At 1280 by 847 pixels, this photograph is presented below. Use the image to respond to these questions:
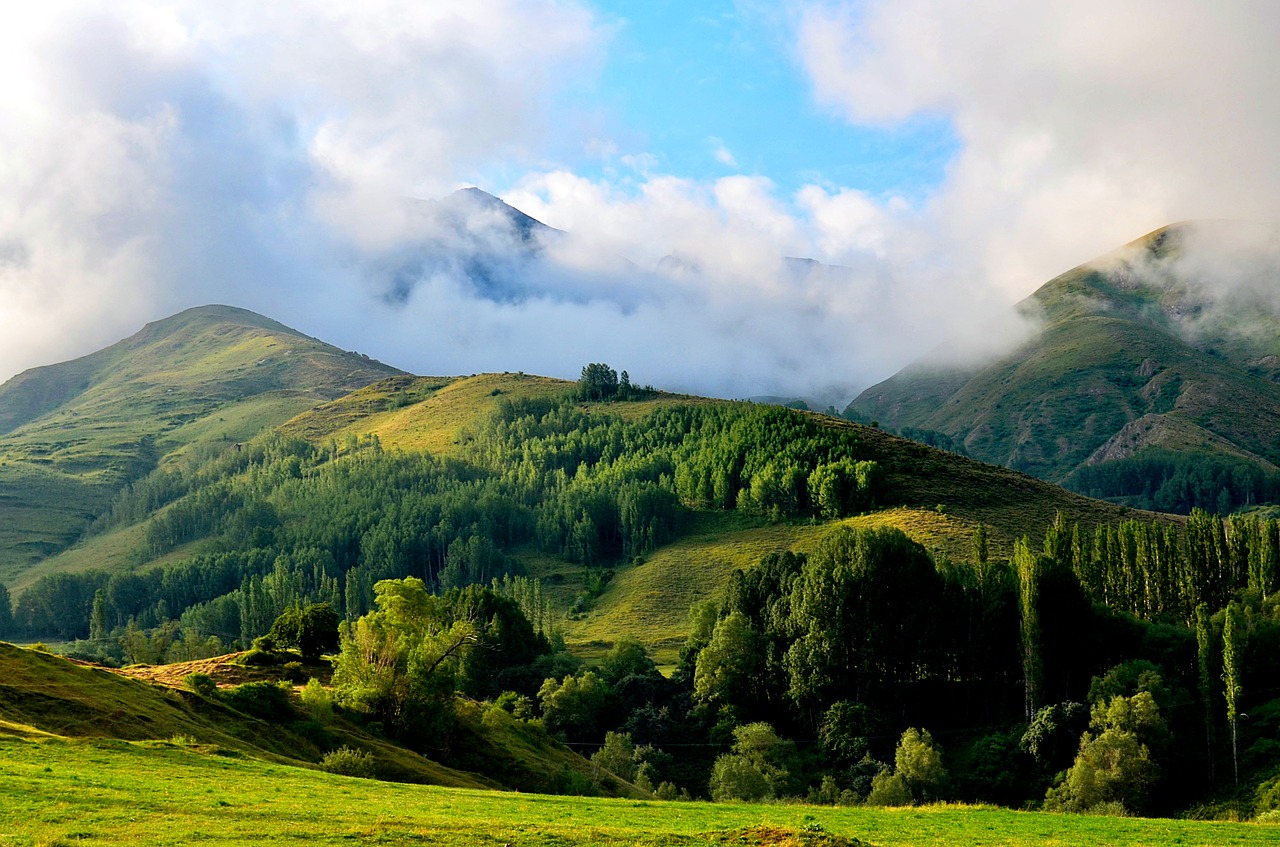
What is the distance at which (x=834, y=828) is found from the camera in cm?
4303

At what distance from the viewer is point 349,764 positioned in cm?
5838

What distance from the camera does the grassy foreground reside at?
32844 millimetres

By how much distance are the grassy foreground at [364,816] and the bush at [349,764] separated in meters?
8.89

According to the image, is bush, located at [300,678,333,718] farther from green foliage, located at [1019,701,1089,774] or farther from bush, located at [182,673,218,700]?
green foliage, located at [1019,701,1089,774]

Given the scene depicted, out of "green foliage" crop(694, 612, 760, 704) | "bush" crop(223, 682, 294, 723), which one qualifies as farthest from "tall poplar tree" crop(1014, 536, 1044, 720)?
"bush" crop(223, 682, 294, 723)

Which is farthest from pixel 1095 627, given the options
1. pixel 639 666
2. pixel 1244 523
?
pixel 639 666

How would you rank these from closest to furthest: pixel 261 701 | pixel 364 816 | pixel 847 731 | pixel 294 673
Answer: pixel 364 816 < pixel 261 701 < pixel 294 673 < pixel 847 731

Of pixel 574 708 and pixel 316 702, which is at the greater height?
pixel 316 702

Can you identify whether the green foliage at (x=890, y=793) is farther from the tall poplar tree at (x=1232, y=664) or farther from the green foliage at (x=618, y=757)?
the tall poplar tree at (x=1232, y=664)

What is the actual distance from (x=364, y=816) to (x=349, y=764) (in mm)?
23285

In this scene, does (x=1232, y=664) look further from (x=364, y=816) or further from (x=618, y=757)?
(x=364, y=816)

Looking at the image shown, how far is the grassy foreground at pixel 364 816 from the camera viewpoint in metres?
32.8

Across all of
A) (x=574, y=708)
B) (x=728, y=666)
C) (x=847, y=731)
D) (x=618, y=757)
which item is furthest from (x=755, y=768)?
(x=574, y=708)

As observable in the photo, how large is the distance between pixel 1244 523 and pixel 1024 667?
43.9m
